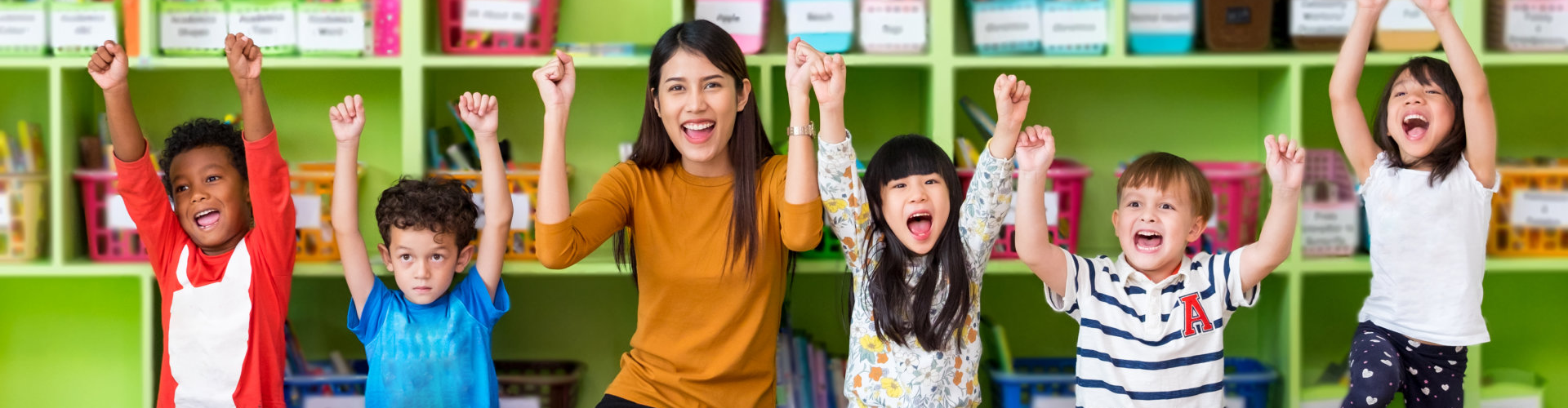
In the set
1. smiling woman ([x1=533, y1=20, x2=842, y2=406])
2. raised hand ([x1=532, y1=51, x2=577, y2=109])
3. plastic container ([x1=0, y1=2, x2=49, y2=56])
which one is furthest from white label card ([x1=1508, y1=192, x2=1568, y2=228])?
plastic container ([x1=0, y1=2, x2=49, y2=56])

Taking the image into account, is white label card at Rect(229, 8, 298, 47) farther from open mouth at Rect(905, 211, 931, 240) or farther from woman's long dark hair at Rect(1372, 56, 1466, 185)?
woman's long dark hair at Rect(1372, 56, 1466, 185)

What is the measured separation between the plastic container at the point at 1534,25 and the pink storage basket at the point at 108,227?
9.27 feet

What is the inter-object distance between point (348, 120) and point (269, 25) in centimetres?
39

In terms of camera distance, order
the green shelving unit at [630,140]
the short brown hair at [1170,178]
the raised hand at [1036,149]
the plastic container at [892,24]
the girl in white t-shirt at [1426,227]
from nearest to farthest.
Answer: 1. the raised hand at [1036,149]
2. the short brown hair at [1170,178]
3. the girl in white t-shirt at [1426,227]
4. the plastic container at [892,24]
5. the green shelving unit at [630,140]

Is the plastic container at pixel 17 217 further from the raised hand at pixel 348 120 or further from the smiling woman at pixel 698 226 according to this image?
the smiling woman at pixel 698 226

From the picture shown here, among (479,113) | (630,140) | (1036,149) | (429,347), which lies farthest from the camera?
(630,140)

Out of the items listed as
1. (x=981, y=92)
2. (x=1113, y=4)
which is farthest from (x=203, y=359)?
(x=1113, y=4)

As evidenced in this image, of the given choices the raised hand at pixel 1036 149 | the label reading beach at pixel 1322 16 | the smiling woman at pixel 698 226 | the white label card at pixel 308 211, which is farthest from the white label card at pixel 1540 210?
the white label card at pixel 308 211

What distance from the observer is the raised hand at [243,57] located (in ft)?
6.54

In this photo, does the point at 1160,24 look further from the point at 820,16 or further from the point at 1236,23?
the point at 820,16

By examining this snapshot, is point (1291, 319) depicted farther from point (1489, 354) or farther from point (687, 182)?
point (687, 182)

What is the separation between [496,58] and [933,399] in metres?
1.09

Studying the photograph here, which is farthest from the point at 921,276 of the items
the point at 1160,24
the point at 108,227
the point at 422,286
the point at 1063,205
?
the point at 108,227

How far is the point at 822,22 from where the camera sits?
2.24 m
